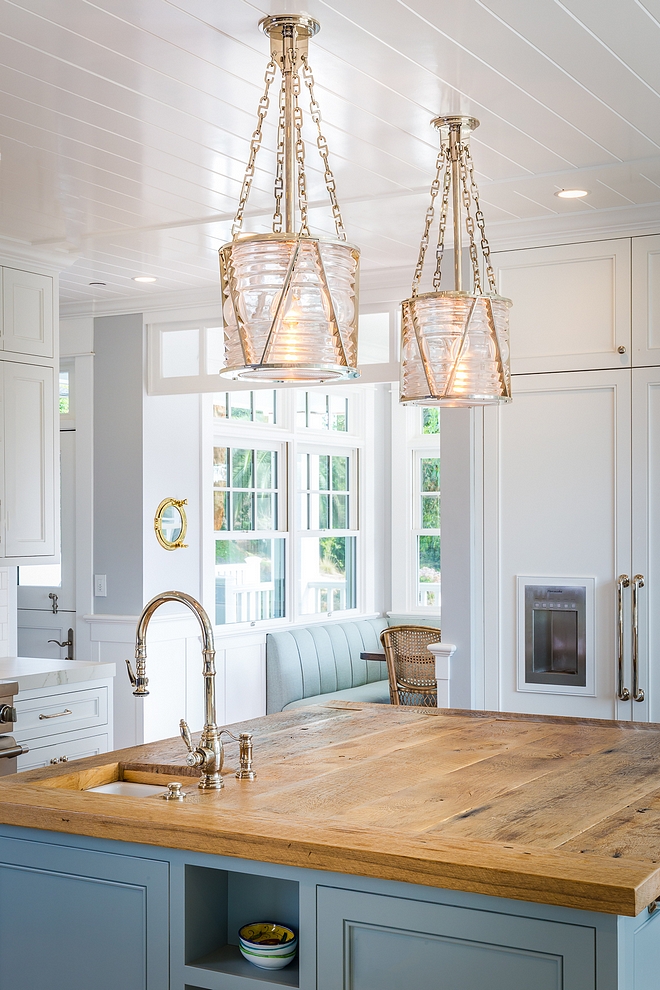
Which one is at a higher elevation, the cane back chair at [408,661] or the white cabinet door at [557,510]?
the white cabinet door at [557,510]

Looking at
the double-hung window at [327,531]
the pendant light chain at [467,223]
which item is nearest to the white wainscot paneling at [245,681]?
the double-hung window at [327,531]

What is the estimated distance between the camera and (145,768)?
2369 millimetres

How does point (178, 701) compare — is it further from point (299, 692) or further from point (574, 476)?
point (574, 476)

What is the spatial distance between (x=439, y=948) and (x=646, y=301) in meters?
2.97

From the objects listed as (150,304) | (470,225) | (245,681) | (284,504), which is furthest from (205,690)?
(284,504)

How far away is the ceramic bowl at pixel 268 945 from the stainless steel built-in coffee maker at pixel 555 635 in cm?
248

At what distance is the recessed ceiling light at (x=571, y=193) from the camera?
3.79 metres

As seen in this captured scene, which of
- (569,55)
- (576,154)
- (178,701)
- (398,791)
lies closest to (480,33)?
(569,55)

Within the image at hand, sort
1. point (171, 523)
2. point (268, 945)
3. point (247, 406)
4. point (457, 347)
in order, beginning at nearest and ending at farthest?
point (268, 945), point (457, 347), point (171, 523), point (247, 406)

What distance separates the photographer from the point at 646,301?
4012 millimetres

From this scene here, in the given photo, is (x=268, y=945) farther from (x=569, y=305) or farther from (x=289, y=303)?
(x=569, y=305)

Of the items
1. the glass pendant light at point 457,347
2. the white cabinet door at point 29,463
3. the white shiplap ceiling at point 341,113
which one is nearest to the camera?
the white shiplap ceiling at point 341,113

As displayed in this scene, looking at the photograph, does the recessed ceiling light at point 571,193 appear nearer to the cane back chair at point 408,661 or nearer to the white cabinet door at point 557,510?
the white cabinet door at point 557,510

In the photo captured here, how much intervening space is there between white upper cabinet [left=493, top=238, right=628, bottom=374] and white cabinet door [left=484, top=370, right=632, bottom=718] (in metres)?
0.08
